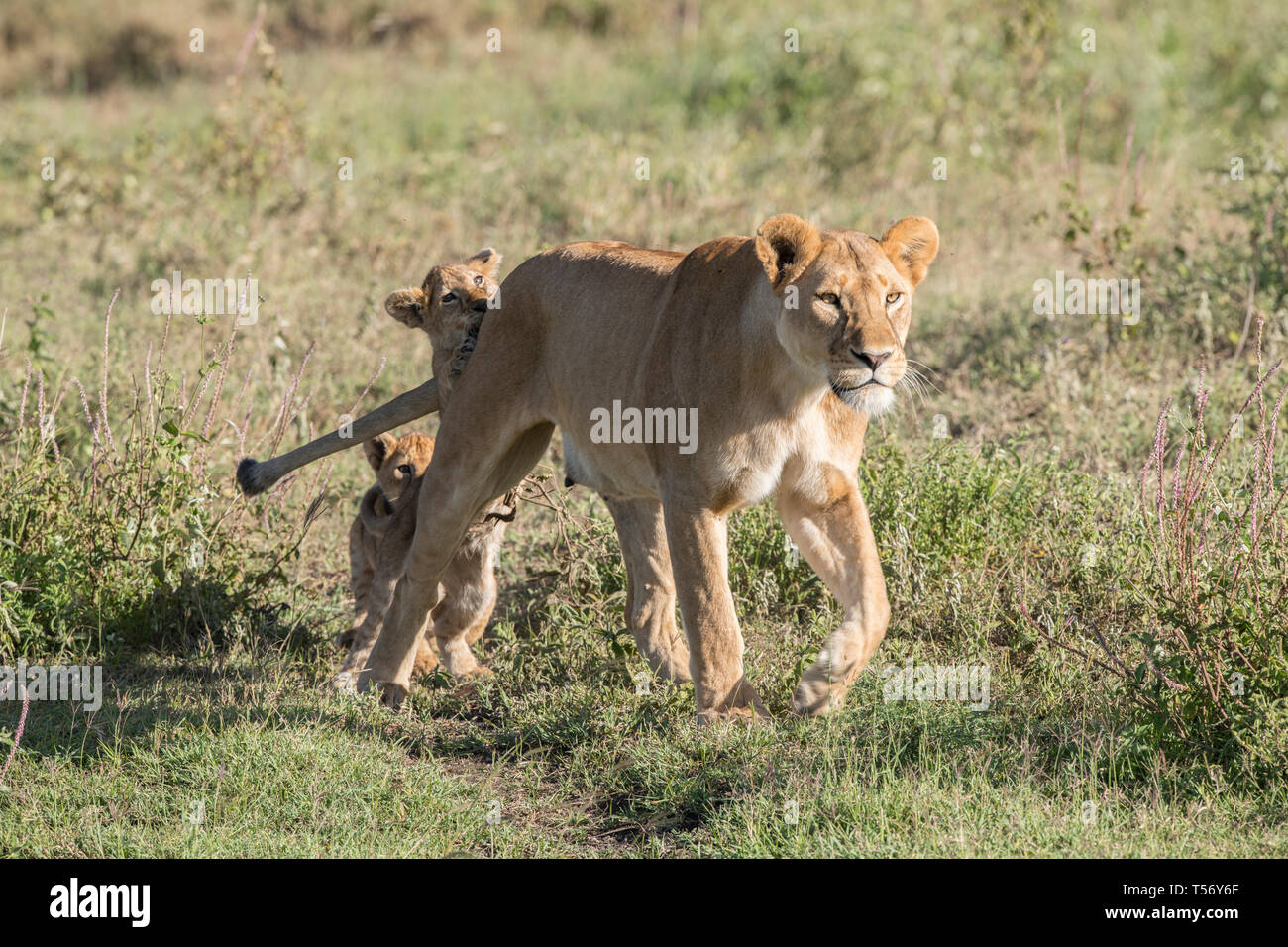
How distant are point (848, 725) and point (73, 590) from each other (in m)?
3.11

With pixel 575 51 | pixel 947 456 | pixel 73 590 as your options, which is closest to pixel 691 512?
pixel 947 456

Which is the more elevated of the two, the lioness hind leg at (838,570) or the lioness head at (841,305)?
the lioness head at (841,305)

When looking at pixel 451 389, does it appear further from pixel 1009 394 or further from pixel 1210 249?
pixel 1210 249

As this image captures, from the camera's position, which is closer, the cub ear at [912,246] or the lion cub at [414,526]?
the cub ear at [912,246]

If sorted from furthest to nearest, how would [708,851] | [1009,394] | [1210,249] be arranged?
[1210,249], [1009,394], [708,851]

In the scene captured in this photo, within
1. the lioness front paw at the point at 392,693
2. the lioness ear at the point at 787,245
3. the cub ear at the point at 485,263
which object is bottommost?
the lioness front paw at the point at 392,693

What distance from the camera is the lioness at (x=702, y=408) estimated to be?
4598mm

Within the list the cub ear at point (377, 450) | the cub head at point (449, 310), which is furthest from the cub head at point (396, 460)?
the cub head at point (449, 310)

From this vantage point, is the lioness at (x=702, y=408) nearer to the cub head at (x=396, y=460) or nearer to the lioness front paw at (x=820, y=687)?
the lioness front paw at (x=820, y=687)

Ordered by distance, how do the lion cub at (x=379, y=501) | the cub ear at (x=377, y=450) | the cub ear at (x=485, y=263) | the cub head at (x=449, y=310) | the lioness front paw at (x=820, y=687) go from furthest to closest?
1. the cub ear at (x=377, y=450)
2. the lion cub at (x=379, y=501)
3. the cub ear at (x=485, y=263)
4. the cub head at (x=449, y=310)
5. the lioness front paw at (x=820, y=687)

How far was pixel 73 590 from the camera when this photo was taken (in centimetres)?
609

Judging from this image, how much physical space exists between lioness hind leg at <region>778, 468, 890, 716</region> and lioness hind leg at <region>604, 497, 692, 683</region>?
90 centimetres

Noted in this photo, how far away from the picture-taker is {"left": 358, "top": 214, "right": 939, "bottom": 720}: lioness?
4598 millimetres

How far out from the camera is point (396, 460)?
6410mm
